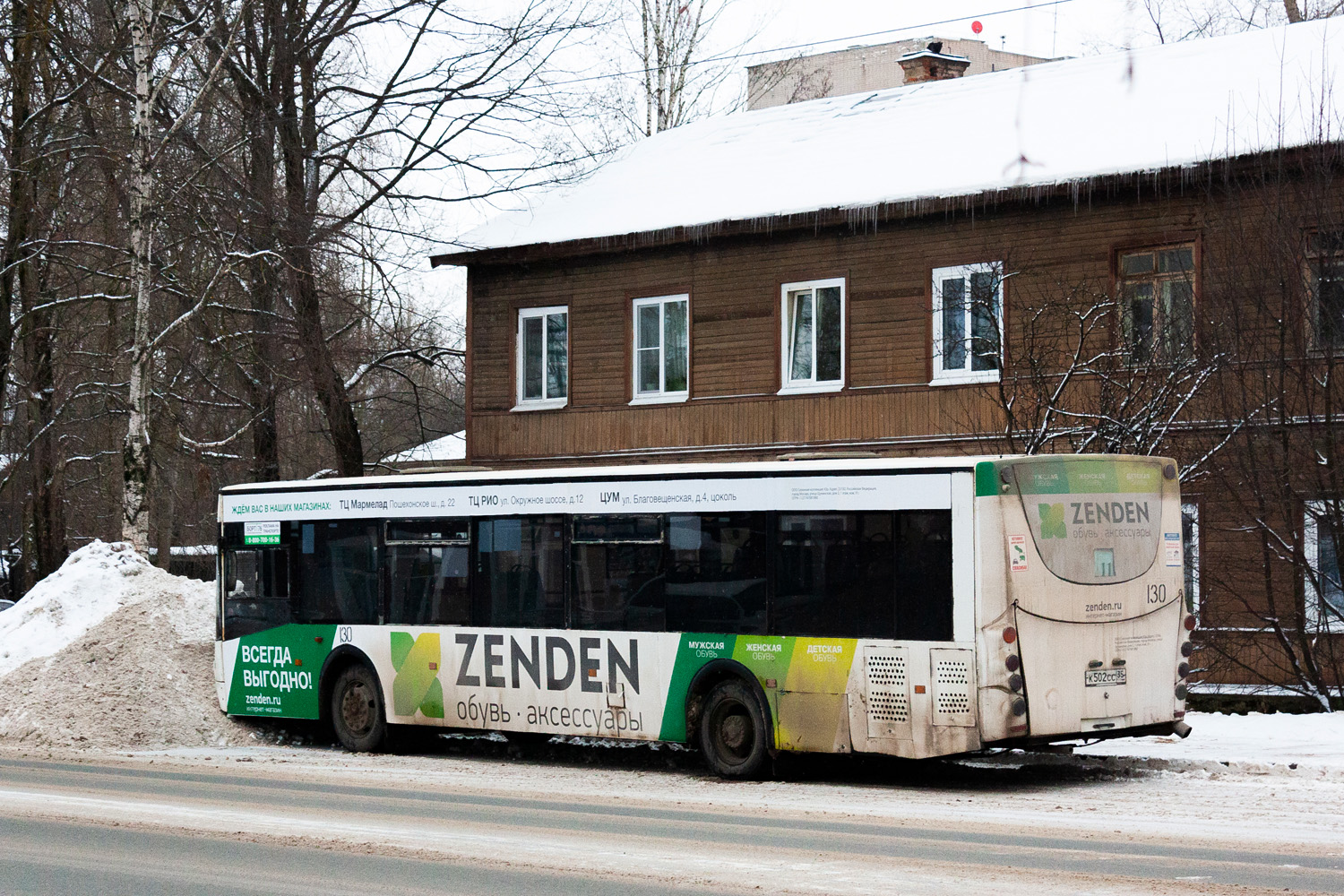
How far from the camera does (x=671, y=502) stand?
14820 mm

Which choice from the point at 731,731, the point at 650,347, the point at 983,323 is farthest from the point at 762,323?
the point at 731,731

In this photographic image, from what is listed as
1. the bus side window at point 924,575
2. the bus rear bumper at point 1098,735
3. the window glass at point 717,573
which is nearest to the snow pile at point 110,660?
the window glass at point 717,573

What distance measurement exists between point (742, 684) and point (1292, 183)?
29.7 feet

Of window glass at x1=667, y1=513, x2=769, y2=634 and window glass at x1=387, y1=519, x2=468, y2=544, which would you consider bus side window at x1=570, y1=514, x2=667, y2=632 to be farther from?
window glass at x1=387, y1=519, x2=468, y2=544

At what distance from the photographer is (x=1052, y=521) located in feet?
43.0

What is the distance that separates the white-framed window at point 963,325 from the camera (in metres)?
22.2

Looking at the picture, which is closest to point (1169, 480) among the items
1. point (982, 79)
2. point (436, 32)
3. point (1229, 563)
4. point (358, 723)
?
point (1229, 563)

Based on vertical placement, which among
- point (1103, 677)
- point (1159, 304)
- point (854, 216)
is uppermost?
point (854, 216)

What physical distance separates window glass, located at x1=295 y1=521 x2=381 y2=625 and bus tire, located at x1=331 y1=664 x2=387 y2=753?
0.60m

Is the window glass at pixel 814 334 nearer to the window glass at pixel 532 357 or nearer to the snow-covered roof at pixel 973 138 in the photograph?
the snow-covered roof at pixel 973 138

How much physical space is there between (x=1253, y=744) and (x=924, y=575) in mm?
3767

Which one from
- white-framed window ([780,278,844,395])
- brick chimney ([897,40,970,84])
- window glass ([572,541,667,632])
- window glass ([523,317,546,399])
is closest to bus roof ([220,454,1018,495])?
window glass ([572,541,667,632])

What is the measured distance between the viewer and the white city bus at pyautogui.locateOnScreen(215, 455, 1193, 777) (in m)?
12.9

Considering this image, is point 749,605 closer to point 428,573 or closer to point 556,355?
point 428,573
